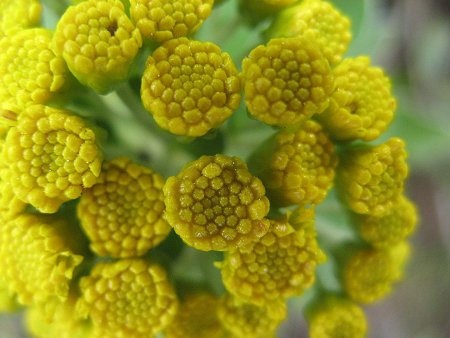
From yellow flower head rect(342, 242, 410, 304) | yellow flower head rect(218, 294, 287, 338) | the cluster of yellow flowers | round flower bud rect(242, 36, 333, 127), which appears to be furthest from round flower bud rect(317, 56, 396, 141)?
yellow flower head rect(218, 294, 287, 338)

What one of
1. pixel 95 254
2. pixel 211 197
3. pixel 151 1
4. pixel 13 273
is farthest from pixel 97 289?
pixel 151 1

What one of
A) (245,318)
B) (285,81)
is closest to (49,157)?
(285,81)

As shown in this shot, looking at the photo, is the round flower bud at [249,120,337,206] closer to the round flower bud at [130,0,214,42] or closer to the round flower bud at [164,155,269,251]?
the round flower bud at [164,155,269,251]

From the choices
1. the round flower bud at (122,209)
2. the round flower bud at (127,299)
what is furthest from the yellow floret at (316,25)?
the round flower bud at (127,299)

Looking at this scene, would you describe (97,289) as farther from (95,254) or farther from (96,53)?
(96,53)

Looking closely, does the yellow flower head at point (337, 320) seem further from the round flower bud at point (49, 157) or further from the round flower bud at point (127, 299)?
the round flower bud at point (49, 157)

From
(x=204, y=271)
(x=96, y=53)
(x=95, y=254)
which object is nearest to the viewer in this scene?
(x=96, y=53)
